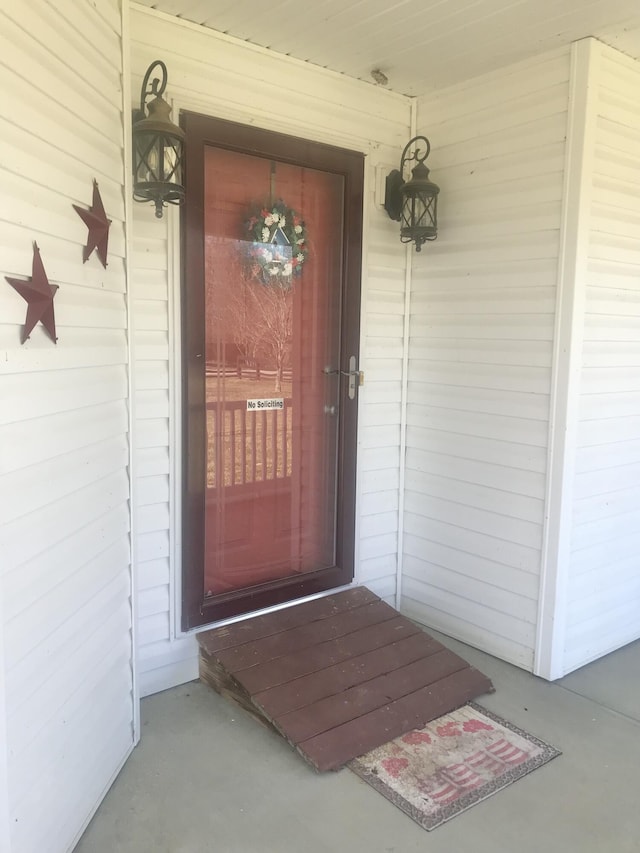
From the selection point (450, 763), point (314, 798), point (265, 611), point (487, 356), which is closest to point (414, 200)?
point (487, 356)

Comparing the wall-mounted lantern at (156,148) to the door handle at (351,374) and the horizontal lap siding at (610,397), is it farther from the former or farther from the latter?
the horizontal lap siding at (610,397)

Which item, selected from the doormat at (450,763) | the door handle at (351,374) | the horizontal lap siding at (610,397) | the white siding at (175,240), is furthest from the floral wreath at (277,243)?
the doormat at (450,763)

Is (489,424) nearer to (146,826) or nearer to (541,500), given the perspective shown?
(541,500)

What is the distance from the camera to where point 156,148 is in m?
2.36

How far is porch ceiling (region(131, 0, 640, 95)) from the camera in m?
2.39

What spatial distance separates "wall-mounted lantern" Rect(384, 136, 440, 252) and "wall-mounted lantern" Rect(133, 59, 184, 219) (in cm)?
114

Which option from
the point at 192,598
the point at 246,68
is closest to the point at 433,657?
the point at 192,598

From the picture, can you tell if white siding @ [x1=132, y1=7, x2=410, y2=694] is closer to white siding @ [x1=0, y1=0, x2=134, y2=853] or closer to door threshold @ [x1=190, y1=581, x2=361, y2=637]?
door threshold @ [x1=190, y1=581, x2=361, y2=637]

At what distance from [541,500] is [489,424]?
425 millimetres

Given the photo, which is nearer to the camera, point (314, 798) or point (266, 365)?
point (314, 798)

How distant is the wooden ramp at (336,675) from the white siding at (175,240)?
31 centimetres

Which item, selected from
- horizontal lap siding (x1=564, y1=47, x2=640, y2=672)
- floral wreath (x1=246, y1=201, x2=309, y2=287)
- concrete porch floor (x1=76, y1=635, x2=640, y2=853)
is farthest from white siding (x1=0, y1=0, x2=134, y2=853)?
horizontal lap siding (x1=564, y1=47, x2=640, y2=672)

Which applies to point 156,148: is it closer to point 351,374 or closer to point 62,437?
point 62,437

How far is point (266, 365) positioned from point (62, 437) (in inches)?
50.9
